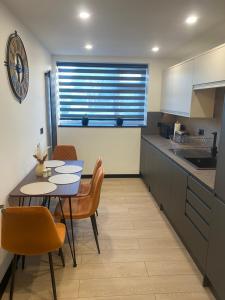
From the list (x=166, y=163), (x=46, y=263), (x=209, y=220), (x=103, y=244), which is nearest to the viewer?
(x=209, y=220)

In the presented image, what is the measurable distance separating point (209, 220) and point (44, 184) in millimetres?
1519

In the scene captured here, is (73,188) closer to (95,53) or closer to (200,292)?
(200,292)

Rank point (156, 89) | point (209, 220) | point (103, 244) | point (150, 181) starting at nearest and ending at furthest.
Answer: point (209, 220), point (103, 244), point (150, 181), point (156, 89)

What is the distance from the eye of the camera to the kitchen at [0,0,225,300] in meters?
1.92

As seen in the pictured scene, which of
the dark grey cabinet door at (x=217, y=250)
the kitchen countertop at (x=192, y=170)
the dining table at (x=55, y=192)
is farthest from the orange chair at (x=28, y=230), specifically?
the kitchen countertop at (x=192, y=170)

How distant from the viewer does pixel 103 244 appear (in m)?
2.52

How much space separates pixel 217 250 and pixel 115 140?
3081 millimetres

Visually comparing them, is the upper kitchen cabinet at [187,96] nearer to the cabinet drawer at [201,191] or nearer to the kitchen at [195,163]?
the kitchen at [195,163]

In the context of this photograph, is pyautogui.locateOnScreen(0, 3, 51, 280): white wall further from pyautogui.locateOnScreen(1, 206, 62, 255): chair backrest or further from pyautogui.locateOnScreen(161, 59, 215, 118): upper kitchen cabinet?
pyautogui.locateOnScreen(161, 59, 215, 118): upper kitchen cabinet

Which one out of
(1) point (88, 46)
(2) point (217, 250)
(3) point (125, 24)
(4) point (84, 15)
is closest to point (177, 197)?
(2) point (217, 250)

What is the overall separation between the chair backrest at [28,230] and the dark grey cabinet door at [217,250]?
3.86 ft

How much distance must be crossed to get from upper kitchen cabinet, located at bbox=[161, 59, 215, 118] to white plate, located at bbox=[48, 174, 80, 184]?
1.74 metres

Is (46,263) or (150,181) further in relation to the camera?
(150,181)

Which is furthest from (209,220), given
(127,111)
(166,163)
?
(127,111)
